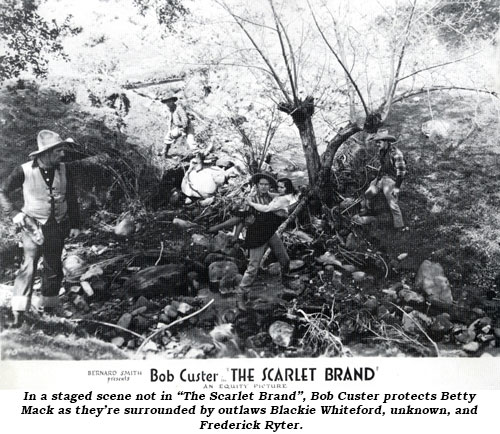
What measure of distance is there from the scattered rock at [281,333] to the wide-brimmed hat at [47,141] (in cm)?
237

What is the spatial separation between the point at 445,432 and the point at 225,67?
3540 millimetres

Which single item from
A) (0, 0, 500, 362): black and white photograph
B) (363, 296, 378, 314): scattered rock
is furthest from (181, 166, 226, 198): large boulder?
(363, 296, 378, 314): scattered rock

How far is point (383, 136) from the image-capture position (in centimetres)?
374

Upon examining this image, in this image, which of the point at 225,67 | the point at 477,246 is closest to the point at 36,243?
the point at 225,67

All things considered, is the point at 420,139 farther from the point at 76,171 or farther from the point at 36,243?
the point at 36,243

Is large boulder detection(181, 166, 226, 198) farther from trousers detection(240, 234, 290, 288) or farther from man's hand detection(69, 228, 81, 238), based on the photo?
man's hand detection(69, 228, 81, 238)

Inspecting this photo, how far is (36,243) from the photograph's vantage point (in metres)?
3.53

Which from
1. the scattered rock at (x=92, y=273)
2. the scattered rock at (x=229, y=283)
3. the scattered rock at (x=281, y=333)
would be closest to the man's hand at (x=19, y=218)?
the scattered rock at (x=92, y=273)

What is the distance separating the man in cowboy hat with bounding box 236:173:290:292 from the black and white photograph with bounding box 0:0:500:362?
0.7 inches

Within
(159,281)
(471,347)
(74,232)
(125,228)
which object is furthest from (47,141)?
(471,347)

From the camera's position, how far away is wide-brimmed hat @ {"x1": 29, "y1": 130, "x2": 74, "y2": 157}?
3.54 m

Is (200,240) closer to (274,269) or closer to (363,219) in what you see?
(274,269)

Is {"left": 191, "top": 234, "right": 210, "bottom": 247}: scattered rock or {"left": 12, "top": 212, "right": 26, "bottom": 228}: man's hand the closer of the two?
{"left": 12, "top": 212, "right": 26, "bottom": 228}: man's hand

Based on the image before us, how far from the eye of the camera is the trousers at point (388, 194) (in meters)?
3.75
